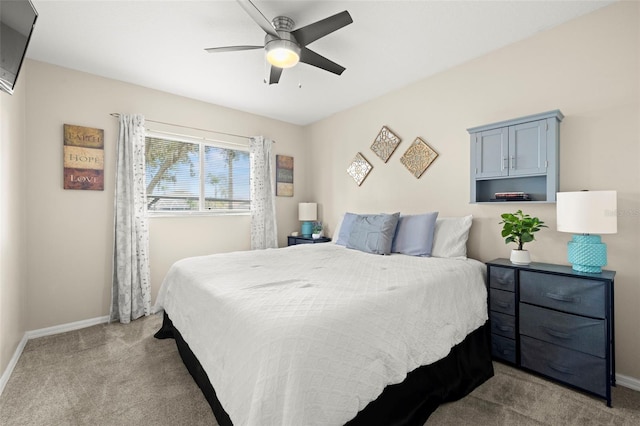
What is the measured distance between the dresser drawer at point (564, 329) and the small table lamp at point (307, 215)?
3.00m

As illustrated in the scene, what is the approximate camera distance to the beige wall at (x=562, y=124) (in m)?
2.02

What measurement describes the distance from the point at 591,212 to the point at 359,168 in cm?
255

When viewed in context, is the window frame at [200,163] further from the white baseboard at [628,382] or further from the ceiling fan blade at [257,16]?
the white baseboard at [628,382]

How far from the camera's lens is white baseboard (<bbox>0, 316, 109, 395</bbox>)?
82.5 inches

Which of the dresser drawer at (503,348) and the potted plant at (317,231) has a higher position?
the potted plant at (317,231)

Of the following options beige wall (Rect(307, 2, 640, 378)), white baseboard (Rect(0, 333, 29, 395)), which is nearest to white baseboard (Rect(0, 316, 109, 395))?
white baseboard (Rect(0, 333, 29, 395))

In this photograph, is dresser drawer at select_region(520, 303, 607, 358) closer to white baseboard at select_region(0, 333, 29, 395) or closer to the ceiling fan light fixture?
the ceiling fan light fixture

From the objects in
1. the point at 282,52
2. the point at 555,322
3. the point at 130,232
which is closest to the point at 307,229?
the point at 130,232

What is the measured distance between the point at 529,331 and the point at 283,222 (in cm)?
349

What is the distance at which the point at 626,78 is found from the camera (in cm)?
203

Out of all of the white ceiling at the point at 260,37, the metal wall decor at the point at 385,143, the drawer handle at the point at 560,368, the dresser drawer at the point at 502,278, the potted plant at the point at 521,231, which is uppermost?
the white ceiling at the point at 260,37

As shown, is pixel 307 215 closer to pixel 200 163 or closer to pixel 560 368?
pixel 200 163

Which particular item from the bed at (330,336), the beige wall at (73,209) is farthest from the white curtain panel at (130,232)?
the bed at (330,336)

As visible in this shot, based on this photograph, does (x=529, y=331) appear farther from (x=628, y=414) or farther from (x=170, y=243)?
(x=170, y=243)
